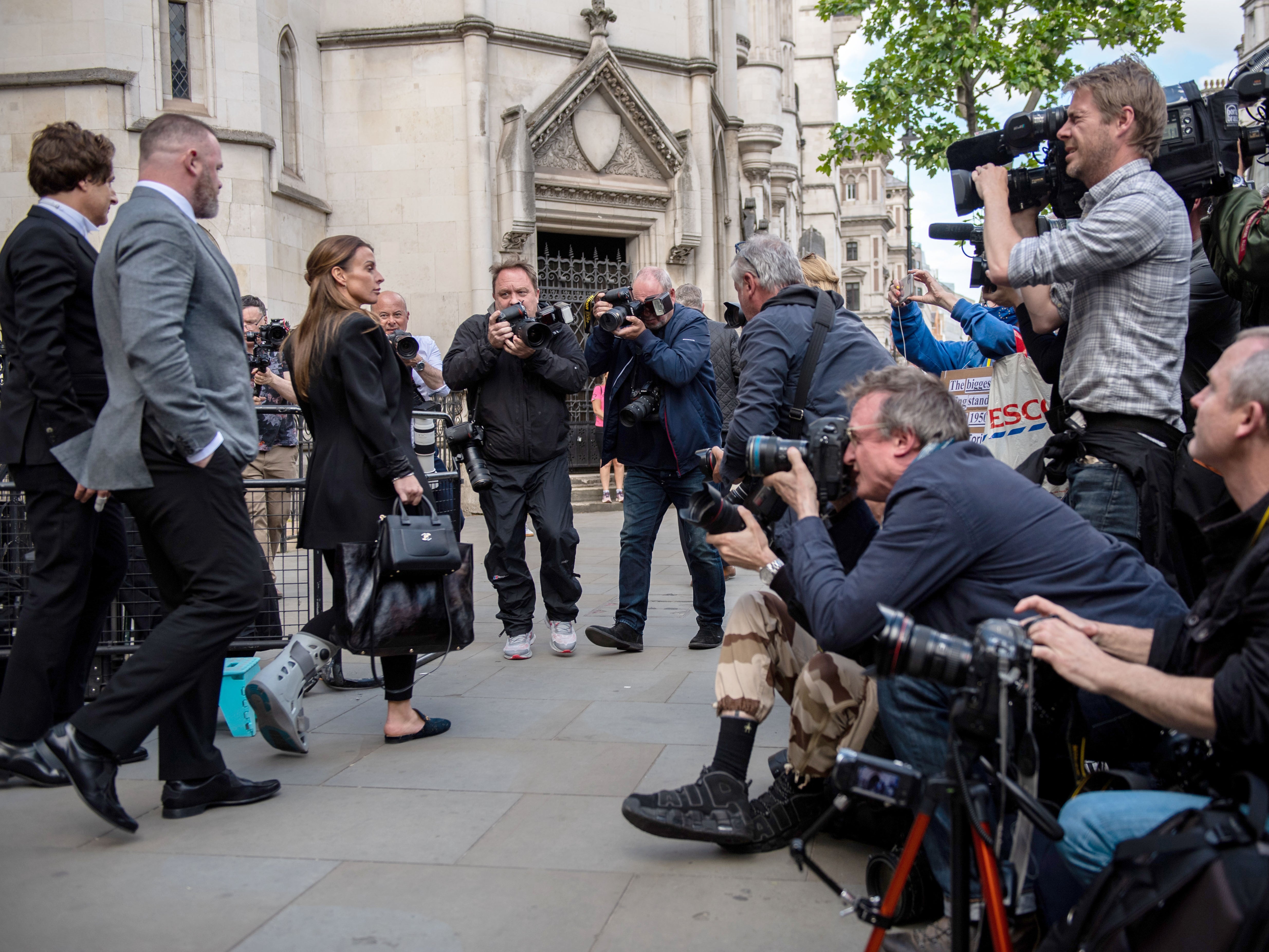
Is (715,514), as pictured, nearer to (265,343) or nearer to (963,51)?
(265,343)

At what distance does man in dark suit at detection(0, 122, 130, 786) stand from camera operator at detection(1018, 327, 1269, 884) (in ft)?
10.1

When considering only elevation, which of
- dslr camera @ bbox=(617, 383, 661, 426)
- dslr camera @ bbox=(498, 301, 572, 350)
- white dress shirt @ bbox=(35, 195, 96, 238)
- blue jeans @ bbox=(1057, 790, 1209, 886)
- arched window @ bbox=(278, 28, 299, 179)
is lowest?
blue jeans @ bbox=(1057, 790, 1209, 886)

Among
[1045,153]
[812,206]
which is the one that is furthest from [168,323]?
[812,206]

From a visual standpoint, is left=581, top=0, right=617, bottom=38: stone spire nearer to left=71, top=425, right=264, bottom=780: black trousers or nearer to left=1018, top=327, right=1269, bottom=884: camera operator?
left=71, top=425, right=264, bottom=780: black trousers

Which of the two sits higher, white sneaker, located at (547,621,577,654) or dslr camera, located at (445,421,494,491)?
dslr camera, located at (445,421,494,491)

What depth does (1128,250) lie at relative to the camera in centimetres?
339

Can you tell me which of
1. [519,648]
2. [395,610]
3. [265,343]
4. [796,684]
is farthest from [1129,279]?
[265,343]

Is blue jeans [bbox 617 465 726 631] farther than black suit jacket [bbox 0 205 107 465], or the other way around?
blue jeans [bbox 617 465 726 631]

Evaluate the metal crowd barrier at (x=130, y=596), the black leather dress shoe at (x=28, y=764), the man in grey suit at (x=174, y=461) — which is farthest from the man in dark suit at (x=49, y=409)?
the metal crowd barrier at (x=130, y=596)

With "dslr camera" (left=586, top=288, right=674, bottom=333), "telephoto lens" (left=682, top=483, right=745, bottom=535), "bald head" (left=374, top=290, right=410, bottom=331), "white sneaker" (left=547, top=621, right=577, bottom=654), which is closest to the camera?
"telephoto lens" (left=682, top=483, right=745, bottom=535)

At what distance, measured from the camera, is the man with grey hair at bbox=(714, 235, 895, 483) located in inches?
176

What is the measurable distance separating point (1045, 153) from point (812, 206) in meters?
54.1

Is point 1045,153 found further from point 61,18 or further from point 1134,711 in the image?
point 61,18

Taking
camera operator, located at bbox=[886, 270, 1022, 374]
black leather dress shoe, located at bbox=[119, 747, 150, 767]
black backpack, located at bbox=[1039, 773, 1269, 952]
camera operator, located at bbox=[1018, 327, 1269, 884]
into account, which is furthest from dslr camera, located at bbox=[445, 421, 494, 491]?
black backpack, located at bbox=[1039, 773, 1269, 952]
